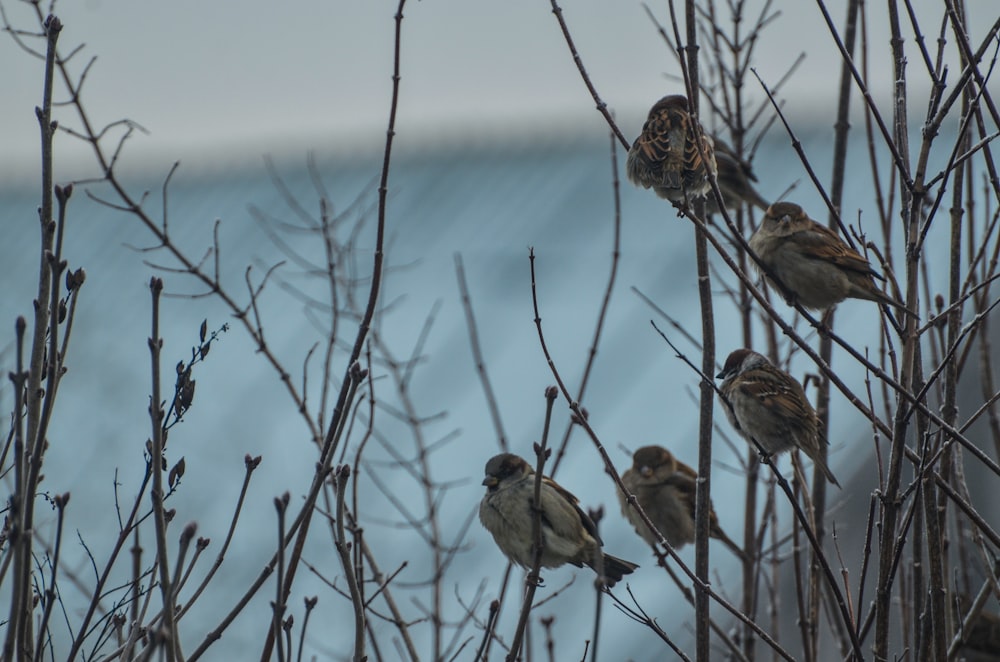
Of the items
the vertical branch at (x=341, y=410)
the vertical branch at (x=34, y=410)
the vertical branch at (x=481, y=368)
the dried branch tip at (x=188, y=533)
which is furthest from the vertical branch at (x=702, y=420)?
the dried branch tip at (x=188, y=533)

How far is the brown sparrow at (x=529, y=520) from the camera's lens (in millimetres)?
4891

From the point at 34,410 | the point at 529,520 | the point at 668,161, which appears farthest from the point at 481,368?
the point at 34,410

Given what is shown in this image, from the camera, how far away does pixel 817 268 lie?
4.91 meters

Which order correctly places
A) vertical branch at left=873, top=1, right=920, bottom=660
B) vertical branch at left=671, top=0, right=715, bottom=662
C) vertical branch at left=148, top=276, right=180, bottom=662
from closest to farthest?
vertical branch at left=148, top=276, right=180, bottom=662 → vertical branch at left=873, top=1, right=920, bottom=660 → vertical branch at left=671, top=0, right=715, bottom=662

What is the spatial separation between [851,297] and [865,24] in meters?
1.12

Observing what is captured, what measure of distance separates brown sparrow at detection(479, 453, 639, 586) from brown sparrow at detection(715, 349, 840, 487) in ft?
2.41

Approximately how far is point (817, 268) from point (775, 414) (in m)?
0.61

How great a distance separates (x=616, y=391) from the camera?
9.48m

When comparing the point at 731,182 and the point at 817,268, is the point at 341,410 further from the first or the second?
the point at 731,182

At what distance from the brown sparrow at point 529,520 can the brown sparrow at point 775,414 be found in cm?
73

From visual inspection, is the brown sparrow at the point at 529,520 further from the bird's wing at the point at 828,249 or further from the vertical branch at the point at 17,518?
the vertical branch at the point at 17,518

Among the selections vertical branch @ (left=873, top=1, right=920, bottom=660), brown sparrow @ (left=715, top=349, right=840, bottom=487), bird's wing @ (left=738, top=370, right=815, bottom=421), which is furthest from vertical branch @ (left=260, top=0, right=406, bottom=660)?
bird's wing @ (left=738, top=370, right=815, bottom=421)

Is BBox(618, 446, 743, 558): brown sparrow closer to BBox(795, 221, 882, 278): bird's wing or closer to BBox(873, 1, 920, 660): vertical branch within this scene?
BBox(795, 221, 882, 278): bird's wing

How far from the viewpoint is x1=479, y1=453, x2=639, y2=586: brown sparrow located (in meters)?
4.89
